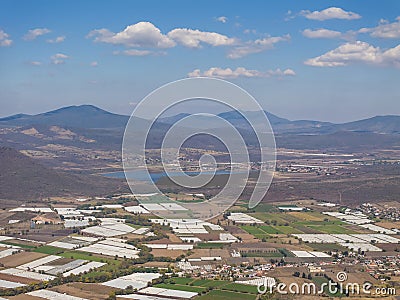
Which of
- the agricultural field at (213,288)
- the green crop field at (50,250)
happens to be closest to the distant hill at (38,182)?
the green crop field at (50,250)

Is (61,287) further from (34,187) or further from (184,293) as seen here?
(34,187)

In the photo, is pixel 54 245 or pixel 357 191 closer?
pixel 54 245

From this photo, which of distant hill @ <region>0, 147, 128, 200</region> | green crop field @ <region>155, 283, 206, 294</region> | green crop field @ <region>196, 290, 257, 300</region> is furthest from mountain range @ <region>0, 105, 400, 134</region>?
green crop field @ <region>196, 290, 257, 300</region>

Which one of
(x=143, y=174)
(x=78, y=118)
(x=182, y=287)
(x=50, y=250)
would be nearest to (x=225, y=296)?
(x=182, y=287)

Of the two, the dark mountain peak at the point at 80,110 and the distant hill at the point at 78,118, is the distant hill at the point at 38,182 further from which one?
the dark mountain peak at the point at 80,110

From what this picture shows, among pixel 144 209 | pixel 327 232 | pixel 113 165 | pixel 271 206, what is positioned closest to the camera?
pixel 327 232

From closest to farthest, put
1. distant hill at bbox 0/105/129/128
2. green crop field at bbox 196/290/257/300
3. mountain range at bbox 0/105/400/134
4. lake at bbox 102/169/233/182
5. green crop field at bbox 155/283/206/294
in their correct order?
1. green crop field at bbox 196/290/257/300
2. green crop field at bbox 155/283/206/294
3. lake at bbox 102/169/233/182
4. distant hill at bbox 0/105/129/128
5. mountain range at bbox 0/105/400/134

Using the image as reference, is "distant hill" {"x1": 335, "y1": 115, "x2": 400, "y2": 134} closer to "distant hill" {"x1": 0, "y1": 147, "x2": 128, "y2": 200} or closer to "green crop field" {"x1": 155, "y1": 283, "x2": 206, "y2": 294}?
"distant hill" {"x1": 0, "y1": 147, "x2": 128, "y2": 200}

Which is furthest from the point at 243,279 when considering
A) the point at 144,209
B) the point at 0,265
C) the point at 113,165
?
the point at 113,165
